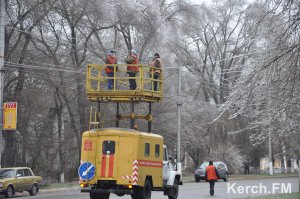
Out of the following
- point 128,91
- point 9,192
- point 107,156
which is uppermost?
point 128,91

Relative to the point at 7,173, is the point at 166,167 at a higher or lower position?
higher

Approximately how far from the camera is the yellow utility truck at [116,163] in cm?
1872

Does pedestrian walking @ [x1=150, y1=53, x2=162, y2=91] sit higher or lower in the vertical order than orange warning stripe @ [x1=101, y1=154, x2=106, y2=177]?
higher

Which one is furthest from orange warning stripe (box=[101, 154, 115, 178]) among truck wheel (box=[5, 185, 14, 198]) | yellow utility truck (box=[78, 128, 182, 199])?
truck wheel (box=[5, 185, 14, 198])

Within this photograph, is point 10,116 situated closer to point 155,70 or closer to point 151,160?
point 155,70

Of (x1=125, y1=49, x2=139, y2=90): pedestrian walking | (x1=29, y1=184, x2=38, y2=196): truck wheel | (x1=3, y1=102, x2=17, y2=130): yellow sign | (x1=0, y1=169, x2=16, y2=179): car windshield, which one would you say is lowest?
(x1=29, y1=184, x2=38, y2=196): truck wheel

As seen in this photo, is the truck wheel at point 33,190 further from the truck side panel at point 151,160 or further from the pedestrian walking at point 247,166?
the pedestrian walking at point 247,166

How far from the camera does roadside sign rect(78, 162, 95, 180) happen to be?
18766 millimetres

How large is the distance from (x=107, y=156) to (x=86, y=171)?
2.89 ft

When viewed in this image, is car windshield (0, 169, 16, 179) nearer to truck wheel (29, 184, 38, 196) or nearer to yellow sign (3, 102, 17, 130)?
truck wheel (29, 184, 38, 196)

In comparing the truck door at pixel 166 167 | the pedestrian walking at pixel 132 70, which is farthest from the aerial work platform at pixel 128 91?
the truck door at pixel 166 167

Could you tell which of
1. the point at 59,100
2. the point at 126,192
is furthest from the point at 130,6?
the point at 126,192

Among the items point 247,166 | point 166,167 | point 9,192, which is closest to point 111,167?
point 166,167

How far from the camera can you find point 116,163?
18.8m
